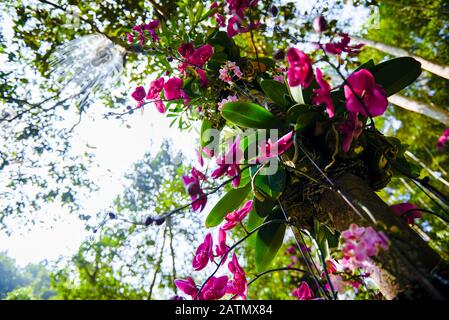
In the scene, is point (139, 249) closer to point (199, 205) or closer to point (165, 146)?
point (165, 146)

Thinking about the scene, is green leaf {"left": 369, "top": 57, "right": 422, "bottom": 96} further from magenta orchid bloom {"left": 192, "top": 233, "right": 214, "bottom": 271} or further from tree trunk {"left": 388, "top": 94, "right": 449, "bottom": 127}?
tree trunk {"left": 388, "top": 94, "right": 449, "bottom": 127}

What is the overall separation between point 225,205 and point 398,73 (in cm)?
61

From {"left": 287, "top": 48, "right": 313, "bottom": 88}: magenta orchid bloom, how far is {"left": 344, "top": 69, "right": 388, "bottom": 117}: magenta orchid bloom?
0.31 feet

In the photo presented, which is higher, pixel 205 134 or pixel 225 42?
pixel 225 42

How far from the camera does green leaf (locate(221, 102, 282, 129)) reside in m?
→ 0.77

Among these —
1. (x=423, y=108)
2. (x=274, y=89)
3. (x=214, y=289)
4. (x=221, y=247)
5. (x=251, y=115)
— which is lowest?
(x=214, y=289)

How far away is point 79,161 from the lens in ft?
7.24

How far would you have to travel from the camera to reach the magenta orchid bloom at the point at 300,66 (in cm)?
48

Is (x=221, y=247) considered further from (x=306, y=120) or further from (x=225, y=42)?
(x=225, y=42)

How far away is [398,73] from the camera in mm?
787

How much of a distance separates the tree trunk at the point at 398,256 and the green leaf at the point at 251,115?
26 centimetres

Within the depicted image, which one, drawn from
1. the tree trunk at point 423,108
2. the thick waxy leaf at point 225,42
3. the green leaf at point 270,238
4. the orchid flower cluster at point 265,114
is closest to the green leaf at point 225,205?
the orchid flower cluster at point 265,114

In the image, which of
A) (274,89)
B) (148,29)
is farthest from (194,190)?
(148,29)

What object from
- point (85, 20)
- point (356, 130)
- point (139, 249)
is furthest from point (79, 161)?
point (356, 130)
